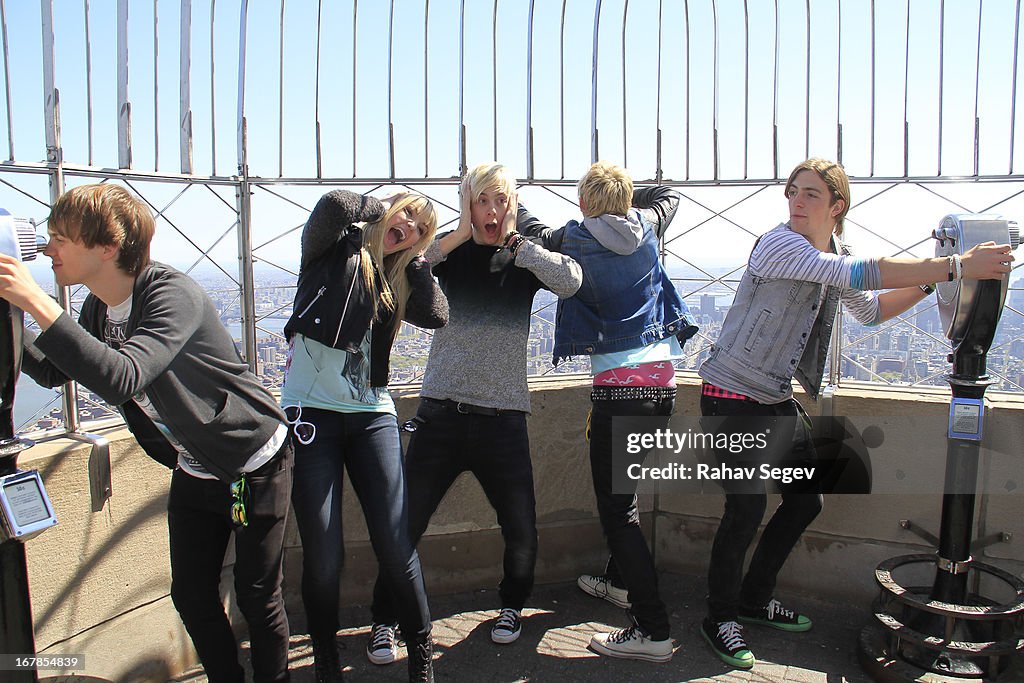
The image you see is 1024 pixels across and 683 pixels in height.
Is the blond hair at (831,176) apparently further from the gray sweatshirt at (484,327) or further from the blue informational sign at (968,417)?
the gray sweatshirt at (484,327)

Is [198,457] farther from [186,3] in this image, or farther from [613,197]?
[186,3]

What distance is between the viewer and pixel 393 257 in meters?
3.10

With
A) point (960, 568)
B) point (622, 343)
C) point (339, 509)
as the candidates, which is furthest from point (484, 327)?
point (960, 568)

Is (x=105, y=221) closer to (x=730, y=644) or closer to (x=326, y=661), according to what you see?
(x=326, y=661)

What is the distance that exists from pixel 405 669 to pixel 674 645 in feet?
3.78

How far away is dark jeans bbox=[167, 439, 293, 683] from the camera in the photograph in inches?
102

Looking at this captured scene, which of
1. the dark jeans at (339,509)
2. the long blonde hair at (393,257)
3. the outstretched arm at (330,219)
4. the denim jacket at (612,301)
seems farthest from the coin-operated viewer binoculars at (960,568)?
the outstretched arm at (330,219)

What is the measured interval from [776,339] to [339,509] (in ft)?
6.03

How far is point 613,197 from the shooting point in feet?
10.6

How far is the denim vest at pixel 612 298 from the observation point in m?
3.27

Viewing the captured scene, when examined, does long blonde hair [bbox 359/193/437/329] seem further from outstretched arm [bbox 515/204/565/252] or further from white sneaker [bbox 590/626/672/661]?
white sneaker [bbox 590/626/672/661]

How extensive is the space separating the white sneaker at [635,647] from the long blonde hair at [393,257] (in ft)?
5.25

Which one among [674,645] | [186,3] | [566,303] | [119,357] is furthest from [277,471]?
[186,3]

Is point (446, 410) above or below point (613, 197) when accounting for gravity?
below
